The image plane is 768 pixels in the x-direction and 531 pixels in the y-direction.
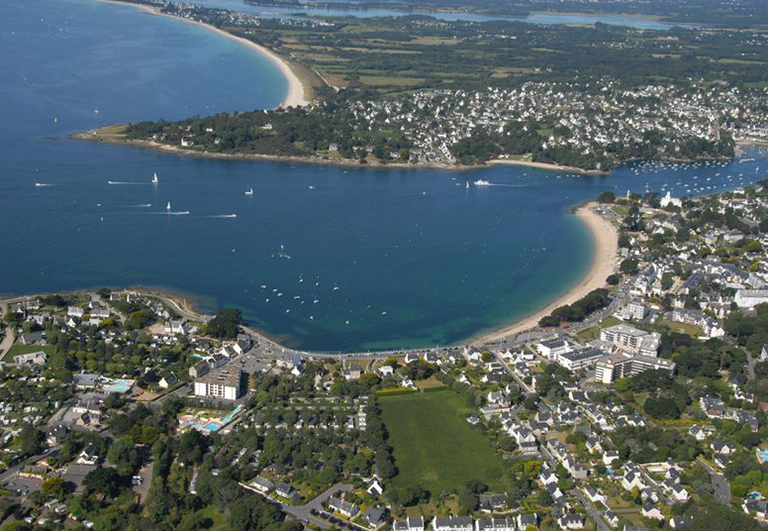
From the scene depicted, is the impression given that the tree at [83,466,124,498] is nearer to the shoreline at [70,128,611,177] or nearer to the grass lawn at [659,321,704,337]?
the grass lawn at [659,321,704,337]

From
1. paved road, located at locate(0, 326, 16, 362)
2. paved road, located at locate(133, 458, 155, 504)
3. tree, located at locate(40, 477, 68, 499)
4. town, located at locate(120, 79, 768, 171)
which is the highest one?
town, located at locate(120, 79, 768, 171)

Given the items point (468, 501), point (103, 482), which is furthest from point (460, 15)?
point (103, 482)

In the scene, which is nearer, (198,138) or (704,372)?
(704,372)

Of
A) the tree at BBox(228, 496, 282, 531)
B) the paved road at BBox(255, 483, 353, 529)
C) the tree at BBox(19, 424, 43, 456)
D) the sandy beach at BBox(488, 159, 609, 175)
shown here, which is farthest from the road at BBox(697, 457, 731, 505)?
the sandy beach at BBox(488, 159, 609, 175)

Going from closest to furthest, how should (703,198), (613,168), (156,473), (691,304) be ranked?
1. (156,473)
2. (691,304)
3. (703,198)
4. (613,168)

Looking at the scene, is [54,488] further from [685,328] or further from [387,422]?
[685,328]

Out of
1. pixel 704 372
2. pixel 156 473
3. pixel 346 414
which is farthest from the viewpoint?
pixel 704 372

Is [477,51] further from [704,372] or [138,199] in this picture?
[704,372]

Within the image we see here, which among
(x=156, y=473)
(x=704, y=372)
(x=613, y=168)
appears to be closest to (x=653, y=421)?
Answer: (x=704, y=372)
